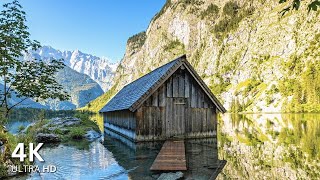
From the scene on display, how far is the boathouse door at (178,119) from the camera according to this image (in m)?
25.2

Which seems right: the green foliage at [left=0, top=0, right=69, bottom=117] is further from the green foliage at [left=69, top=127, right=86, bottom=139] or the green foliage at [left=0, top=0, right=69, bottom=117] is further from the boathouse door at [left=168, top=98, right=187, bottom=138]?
the green foliage at [left=69, top=127, right=86, bottom=139]

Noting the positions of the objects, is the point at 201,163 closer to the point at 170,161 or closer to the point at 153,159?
the point at 170,161

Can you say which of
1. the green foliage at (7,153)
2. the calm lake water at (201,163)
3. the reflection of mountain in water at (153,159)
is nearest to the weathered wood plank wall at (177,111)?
the reflection of mountain in water at (153,159)

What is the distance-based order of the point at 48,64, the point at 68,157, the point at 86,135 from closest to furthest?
the point at 48,64
the point at 68,157
the point at 86,135

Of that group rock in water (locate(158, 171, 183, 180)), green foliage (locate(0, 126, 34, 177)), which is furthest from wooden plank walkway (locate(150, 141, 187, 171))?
green foliage (locate(0, 126, 34, 177))

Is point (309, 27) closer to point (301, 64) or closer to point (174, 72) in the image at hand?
point (301, 64)

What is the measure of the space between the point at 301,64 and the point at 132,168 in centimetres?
15618

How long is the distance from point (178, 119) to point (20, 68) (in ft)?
47.7

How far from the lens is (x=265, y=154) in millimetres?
19562

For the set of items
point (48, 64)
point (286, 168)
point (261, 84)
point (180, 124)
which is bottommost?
point (286, 168)

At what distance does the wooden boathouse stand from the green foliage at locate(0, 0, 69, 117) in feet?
28.2

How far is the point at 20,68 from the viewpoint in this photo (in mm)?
14406

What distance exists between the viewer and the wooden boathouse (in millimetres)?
23938

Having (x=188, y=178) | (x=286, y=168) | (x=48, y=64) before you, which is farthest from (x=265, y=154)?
(x=48, y=64)
